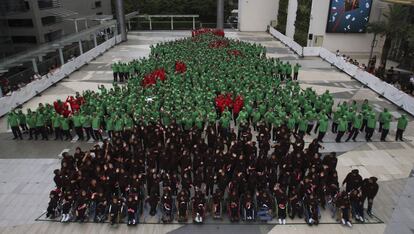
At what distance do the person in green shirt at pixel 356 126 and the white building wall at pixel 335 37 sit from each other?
65.9ft

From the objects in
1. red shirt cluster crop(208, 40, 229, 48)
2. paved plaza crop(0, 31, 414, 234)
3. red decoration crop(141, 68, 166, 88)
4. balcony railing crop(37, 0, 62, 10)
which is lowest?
paved plaza crop(0, 31, 414, 234)

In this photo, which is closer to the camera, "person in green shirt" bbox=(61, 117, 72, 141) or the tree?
"person in green shirt" bbox=(61, 117, 72, 141)

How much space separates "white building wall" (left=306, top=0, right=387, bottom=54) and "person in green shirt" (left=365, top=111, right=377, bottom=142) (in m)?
19.9

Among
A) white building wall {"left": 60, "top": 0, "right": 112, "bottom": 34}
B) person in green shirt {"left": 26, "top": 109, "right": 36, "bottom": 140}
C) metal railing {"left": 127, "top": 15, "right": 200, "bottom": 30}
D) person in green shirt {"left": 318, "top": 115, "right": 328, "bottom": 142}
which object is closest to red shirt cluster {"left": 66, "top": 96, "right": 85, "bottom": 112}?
person in green shirt {"left": 26, "top": 109, "right": 36, "bottom": 140}

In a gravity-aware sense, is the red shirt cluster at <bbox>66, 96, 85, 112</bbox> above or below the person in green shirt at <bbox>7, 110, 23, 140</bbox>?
above

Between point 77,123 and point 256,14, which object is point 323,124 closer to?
point 77,123

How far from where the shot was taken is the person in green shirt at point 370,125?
14841 millimetres

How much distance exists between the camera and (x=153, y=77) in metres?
19.9

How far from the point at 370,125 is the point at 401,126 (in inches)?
54.3

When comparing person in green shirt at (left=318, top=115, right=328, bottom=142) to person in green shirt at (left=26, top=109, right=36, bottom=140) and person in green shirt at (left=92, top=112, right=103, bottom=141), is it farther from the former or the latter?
person in green shirt at (left=26, top=109, right=36, bottom=140)

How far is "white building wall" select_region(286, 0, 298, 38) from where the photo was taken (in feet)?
124

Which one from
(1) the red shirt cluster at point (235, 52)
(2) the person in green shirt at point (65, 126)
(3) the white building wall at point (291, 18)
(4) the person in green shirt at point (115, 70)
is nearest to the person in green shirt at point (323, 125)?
(2) the person in green shirt at point (65, 126)

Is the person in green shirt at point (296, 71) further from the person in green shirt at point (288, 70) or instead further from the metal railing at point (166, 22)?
the metal railing at point (166, 22)

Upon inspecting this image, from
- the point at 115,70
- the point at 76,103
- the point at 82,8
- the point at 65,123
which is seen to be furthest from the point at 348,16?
the point at 82,8
